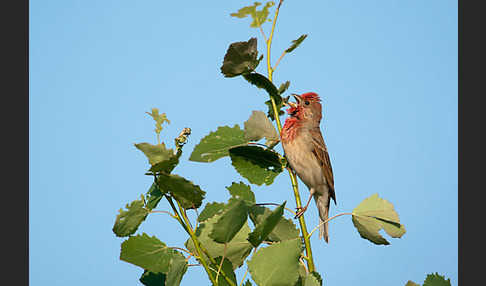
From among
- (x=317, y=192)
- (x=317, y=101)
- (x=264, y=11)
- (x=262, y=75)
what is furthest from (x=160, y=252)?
(x=317, y=101)

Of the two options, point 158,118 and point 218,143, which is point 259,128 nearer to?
point 218,143

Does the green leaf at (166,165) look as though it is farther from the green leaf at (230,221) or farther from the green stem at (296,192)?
the green stem at (296,192)

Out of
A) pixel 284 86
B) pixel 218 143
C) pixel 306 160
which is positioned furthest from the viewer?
pixel 306 160

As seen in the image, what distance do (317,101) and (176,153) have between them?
1.19m

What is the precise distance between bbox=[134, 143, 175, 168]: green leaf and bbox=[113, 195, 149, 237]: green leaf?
0.47ft

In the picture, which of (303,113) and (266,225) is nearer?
(266,225)

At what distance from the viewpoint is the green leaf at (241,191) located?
959 millimetres

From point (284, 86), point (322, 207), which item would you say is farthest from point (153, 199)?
point (322, 207)

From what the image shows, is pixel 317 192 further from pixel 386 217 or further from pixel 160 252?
pixel 160 252

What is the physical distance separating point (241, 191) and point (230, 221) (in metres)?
0.14

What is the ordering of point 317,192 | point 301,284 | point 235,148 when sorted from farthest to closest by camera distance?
point 317,192
point 235,148
point 301,284

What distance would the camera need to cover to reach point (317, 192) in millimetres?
1932

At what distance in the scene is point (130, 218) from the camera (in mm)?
952

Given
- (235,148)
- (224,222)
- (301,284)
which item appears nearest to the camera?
(224,222)
